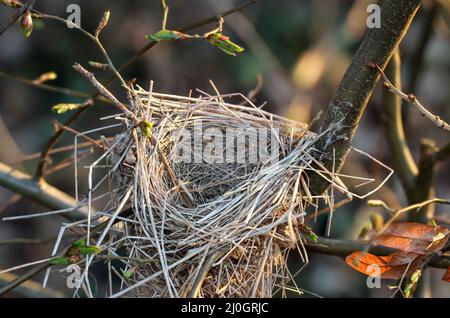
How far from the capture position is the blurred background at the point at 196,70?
4.18 m

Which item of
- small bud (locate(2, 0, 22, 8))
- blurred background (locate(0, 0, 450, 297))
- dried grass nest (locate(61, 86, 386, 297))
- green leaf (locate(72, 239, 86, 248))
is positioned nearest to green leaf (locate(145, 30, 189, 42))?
dried grass nest (locate(61, 86, 386, 297))

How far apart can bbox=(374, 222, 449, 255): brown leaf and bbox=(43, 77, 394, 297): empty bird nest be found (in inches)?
6.4

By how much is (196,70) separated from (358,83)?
305cm

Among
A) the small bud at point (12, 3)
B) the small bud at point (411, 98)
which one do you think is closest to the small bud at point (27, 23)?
the small bud at point (12, 3)

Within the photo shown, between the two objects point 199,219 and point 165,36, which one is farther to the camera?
point 199,219

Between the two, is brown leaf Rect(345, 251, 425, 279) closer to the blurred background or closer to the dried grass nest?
the dried grass nest

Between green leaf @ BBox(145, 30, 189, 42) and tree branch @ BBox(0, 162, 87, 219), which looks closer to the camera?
green leaf @ BBox(145, 30, 189, 42)

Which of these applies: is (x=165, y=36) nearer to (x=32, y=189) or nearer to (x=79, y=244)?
(x=79, y=244)

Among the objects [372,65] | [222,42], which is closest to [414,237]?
[372,65]

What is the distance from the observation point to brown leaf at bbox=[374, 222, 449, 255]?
1.59m

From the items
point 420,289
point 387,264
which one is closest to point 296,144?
point 387,264

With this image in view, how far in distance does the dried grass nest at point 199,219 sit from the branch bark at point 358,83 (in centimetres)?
4

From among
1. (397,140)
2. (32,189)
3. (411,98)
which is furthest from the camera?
(397,140)

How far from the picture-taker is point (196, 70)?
4586 millimetres
